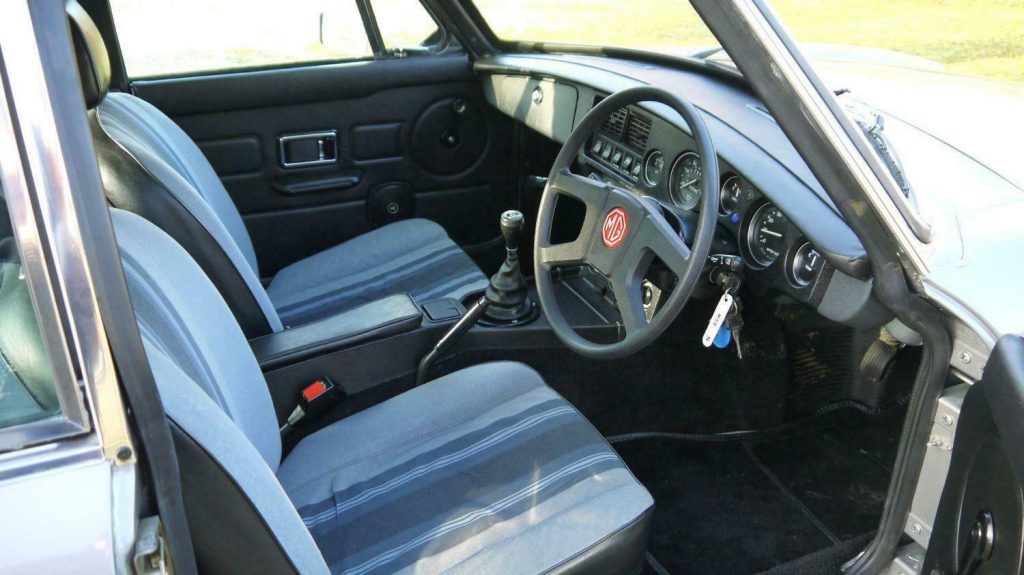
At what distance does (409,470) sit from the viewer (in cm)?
151

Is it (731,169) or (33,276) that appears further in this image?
(731,169)

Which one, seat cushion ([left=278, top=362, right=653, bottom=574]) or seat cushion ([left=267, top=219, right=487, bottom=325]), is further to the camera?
seat cushion ([left=267, top=219, right=487, bottom=325])

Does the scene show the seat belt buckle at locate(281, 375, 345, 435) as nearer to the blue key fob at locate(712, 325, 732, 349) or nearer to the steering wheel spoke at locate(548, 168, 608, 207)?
the steering wheel spoke at locate(548, 168, 608, 207)

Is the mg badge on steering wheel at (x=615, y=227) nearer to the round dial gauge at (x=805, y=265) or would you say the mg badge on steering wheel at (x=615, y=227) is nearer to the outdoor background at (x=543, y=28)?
the round dial gauge at (x=805, y=265)

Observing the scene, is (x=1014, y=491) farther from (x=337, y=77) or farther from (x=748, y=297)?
(x=337, y=77)

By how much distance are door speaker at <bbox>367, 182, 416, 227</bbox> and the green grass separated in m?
0.75

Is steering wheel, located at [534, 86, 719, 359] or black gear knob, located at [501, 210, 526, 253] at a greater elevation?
steering wheel, located at [534, 86, 719, 359]

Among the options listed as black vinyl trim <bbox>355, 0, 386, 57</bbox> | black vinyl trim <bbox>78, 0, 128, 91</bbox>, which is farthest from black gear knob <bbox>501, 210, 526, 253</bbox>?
black vinyl trim <bbox>78, 0, 128, 91</bbox>

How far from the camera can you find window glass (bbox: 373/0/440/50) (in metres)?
2.72

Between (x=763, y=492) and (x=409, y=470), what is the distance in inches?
41.7

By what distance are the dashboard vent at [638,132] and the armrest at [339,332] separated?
67 cm

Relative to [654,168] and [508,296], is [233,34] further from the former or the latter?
[654,168]

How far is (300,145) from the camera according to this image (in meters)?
2.70

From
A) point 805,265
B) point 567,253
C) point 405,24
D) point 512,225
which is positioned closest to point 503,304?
point 512,225
